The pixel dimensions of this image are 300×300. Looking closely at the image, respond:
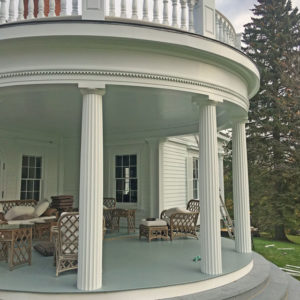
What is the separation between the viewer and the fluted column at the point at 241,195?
6.41 m

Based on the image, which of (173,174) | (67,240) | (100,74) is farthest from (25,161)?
(100,74)

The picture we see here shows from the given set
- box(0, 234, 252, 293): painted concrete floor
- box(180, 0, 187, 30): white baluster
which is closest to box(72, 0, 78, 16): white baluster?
box(180, 0, 187, 30): white baluster

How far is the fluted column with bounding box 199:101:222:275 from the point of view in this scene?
4758 millimetres

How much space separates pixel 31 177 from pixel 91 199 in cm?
654

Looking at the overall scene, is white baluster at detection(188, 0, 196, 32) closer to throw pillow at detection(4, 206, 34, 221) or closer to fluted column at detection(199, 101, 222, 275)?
fluted column at detection(199, 101, 222, 275)

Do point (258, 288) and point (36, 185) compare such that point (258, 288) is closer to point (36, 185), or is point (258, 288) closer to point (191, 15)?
point (191, 15)

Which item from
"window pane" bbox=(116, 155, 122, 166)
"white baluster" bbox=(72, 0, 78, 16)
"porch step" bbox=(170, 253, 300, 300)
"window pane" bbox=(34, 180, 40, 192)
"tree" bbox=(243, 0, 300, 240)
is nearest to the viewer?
"porch step" bbox=(170, 253, 300, 300)

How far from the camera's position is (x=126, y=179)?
10.8 meters

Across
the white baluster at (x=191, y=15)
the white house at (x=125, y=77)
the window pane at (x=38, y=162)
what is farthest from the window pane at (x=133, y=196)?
the white baluster at (x=191, y=15)

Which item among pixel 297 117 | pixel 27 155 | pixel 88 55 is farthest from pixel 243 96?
pixel 297 117

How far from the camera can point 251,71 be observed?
5.56 meters

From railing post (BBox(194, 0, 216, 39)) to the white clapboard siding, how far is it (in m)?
5.94

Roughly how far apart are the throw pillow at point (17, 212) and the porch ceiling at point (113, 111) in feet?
7.72

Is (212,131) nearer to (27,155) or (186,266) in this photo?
(186,266)
